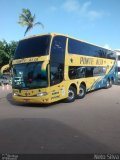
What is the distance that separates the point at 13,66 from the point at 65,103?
3.57 m

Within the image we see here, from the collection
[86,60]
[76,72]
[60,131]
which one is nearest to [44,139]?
[60,131]

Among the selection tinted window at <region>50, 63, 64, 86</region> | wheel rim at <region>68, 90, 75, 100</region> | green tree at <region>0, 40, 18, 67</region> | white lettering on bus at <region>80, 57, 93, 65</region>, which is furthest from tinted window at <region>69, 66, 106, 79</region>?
green tree at <region>0, 40, 18, 67</region>

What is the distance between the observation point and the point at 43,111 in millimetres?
12234

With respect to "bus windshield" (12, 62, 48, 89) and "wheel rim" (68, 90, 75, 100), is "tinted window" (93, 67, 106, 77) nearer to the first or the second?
"wheel rim" (68, 90, 75, 100)

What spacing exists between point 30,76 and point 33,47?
163 centimetres

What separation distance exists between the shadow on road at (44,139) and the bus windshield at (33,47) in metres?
4.60

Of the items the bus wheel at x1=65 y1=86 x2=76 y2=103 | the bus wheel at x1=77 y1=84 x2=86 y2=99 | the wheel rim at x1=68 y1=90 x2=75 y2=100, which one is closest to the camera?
the bus wheel at x1=65 y1=86 x2=76 y2=103

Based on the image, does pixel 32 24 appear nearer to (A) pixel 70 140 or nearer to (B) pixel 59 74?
(B) pixel 59 74

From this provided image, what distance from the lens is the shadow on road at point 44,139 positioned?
6430 millimetres

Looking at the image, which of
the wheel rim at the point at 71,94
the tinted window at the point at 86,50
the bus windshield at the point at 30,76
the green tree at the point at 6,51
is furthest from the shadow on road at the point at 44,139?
the green tree at the point at 6,51

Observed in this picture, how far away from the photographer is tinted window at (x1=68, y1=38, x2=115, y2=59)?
50.4 ft

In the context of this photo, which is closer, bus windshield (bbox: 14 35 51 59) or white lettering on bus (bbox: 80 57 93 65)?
bus windshield (bbox: 14 35 51 59)

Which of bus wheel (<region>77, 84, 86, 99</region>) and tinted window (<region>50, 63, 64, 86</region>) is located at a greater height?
tinted window (<region>50, 63, 64, 86</region>)

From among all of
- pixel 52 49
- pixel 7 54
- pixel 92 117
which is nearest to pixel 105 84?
pixel 52 49
